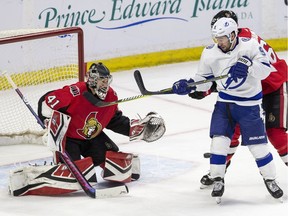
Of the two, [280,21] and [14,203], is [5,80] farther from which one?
[280,21]

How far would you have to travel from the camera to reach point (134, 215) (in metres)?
4.55

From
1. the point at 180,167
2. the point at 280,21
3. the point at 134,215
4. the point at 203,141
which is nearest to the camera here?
the point at 134,215

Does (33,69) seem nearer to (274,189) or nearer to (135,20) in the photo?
(135,20)

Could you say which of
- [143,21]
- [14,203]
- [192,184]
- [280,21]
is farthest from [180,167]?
[280,21]

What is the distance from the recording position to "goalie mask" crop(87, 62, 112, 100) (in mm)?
4906

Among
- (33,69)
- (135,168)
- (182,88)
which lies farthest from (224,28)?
(33,69)

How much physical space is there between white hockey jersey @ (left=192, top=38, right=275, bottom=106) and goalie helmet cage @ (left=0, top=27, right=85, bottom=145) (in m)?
1.40

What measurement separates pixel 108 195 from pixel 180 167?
2.35 feet

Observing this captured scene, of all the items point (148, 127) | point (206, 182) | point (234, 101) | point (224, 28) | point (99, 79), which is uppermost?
point (224, 28)

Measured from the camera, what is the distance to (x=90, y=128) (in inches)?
200

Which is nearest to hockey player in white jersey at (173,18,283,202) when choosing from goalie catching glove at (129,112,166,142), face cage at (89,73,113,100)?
face cage at (89,73,113,100)

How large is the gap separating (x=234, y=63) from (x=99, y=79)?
68cm

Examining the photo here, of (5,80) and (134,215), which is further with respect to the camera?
(5,80)

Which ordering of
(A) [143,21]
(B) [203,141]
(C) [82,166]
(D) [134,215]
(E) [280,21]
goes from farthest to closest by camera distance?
(E) [280,21], (A) [143,21], (B) [203,141], (C) [82,166], (D) [134,215]
